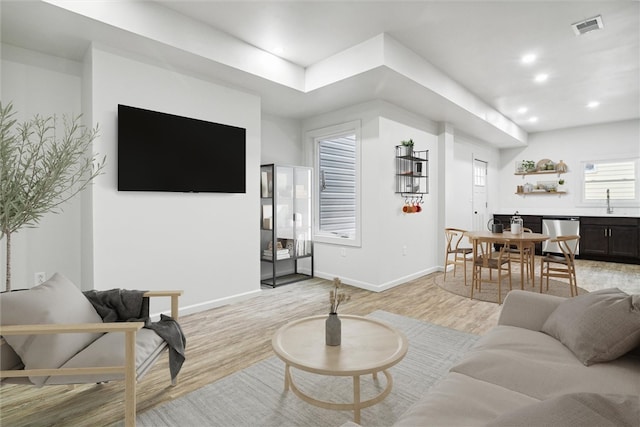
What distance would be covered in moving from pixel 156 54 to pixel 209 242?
191cm

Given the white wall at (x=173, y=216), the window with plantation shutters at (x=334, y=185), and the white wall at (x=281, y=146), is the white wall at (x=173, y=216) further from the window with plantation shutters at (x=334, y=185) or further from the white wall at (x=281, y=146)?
the window with plantation shutters at (x=334, y=185)

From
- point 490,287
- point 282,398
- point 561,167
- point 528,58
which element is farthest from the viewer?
point 561,167

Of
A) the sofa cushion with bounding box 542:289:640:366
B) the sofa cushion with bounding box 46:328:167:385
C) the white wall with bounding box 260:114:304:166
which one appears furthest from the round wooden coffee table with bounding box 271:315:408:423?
the white wall with bounding box 260:114:304:166

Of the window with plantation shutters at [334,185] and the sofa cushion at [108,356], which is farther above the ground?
the window with plantation shutters at [334,185]

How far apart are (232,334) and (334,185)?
2982mm

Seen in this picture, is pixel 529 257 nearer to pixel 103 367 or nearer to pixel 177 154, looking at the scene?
pixel 177 154

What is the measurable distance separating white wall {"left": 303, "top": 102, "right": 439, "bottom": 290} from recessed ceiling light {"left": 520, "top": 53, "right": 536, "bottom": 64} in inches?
59.8

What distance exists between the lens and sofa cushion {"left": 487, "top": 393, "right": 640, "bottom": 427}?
2.25ft

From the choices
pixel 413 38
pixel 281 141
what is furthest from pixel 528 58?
pixel 281 141

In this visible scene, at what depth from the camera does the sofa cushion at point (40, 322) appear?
161cm

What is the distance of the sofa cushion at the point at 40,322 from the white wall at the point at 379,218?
132 inches

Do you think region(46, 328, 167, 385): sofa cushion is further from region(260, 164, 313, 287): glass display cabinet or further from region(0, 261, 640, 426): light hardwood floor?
region(260, 164, 313, 287): glass display cabinet

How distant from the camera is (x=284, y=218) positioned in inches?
190

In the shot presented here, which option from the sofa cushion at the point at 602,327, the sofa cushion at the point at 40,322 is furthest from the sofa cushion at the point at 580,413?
the sofa cushion at the point at 40,322
